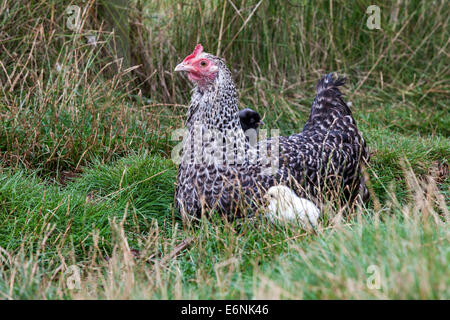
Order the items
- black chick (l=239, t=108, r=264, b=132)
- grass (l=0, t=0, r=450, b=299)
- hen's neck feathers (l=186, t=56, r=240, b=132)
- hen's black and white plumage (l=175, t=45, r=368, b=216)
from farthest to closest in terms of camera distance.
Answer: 1. black chick (l=239, t=108, r=264, b=132)
2. hen's neck feathers (l=186, t=56, r=240, b=132)
3. hen's black and white plumage (l=175, t=45, r=368, b=216)
4. grass (l=0, t=0, r=450, b=299)

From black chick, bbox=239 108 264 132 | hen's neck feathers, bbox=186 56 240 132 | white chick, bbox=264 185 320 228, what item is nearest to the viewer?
white chick, bbox=264 185 320 228

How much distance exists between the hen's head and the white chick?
859 mm

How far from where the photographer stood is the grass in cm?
236

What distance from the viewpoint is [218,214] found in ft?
11.2

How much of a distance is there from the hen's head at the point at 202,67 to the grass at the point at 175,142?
2.82 ft

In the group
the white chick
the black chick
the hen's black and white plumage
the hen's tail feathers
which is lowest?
the white chick

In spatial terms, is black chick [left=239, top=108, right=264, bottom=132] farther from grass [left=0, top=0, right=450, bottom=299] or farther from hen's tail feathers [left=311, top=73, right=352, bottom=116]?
grass [left=0, top=0, right=450, bottom=299]

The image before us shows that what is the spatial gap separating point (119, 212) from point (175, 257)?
0.87 m

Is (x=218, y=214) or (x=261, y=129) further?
(x=261, y=129)

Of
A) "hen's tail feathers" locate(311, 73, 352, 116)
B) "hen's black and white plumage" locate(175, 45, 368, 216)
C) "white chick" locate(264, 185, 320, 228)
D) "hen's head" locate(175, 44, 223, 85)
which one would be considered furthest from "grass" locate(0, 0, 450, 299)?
"hen's head" locate(175, 44, 223, 85)

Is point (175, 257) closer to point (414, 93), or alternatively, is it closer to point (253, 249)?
point (253, 249)

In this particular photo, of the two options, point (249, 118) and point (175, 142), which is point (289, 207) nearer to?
point (249, 118)

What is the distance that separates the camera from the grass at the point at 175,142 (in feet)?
7.73
